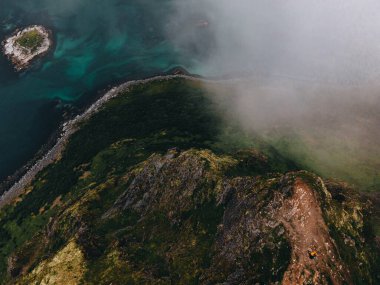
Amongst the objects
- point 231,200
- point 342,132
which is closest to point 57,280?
point 231,200

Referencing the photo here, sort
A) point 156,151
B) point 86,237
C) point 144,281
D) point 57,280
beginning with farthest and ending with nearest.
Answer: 1. point 156,151
2. point 86,237
3. point 57,280
4. point 144,281

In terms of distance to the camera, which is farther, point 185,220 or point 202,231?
point 185,220

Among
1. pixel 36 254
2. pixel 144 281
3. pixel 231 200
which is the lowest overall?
pixel 36 254

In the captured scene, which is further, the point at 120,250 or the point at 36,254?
the point at 36,254

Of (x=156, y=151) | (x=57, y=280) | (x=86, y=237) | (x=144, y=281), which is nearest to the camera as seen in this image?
(x=144, y=281)

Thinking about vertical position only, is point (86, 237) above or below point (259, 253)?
below

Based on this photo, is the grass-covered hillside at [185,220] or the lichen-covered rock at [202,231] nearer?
the lichen-covered rock at [202,231]

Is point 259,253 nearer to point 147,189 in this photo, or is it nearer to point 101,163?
point 147,189

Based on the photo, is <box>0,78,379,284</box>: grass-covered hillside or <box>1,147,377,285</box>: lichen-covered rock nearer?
<box>1,147,377,285</box>: lichen-covered rock
